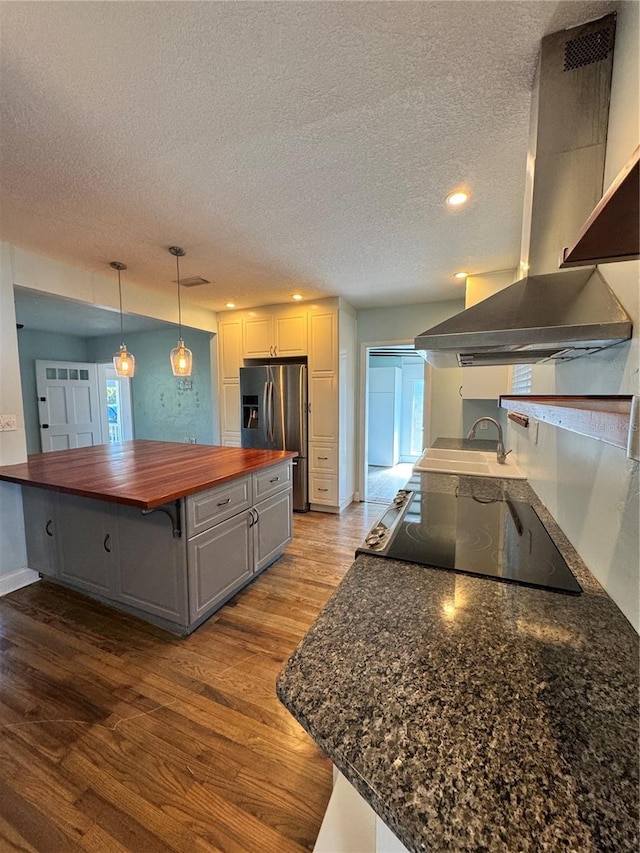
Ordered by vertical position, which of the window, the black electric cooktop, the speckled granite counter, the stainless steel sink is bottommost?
the speckled granite counter

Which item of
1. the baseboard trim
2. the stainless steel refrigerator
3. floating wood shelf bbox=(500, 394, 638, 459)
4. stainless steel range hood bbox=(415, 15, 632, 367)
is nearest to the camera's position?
floating wood shelf bbox=(500, 394, 638, 459)

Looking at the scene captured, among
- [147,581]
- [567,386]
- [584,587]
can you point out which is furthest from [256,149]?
[147,581]

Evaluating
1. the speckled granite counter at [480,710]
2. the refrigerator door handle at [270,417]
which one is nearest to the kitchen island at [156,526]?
the speckled granite counter at [480,710]

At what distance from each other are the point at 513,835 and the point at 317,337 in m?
3.92

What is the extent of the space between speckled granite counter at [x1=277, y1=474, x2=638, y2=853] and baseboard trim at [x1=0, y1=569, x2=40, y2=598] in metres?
2.86

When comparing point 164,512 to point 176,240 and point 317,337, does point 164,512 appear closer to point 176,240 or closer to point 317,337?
point 176,240

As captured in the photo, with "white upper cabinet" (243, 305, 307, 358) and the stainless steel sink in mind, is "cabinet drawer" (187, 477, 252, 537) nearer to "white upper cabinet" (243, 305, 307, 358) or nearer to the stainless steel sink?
the stainless steel sink

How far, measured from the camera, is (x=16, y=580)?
97.4 inches

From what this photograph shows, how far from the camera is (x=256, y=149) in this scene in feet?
→ 5.02

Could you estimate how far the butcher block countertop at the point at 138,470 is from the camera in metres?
1.81

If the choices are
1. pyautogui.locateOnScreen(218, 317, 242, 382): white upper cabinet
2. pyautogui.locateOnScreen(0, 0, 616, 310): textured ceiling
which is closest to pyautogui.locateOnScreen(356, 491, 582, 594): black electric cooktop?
pyautogui.locateOnScreen(0, 0, 616, 310): textured ceiling

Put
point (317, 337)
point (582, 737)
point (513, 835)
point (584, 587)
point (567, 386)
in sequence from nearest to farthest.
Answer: point (513, 835) → point (582, 737) → point (584, 587) → point (567, 386) → point (317, 337)

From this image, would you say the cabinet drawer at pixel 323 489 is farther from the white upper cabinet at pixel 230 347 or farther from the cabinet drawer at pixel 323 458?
the white upper cabinet at pixel 230 347

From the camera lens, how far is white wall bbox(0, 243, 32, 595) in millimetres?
2426
